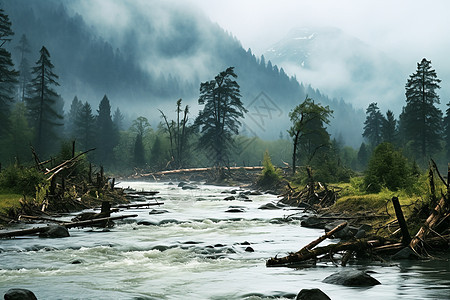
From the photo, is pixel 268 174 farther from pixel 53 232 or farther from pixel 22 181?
pixel 53 232

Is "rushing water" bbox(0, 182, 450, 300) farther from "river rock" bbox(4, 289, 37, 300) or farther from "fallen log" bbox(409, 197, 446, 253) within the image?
"river rock" bbox(4, 289, 37, 300)

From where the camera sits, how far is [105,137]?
96000mm

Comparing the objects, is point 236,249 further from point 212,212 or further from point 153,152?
point 153,152

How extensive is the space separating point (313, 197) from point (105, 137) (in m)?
81.5

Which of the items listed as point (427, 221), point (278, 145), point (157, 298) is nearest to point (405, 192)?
point (427, 221)

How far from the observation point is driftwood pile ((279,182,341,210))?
19.5 metres

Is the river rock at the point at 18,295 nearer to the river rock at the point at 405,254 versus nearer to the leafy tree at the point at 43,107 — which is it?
the river rock at the point at 405,254

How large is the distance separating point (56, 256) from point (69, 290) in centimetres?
324

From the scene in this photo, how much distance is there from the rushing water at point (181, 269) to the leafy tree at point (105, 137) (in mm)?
81097

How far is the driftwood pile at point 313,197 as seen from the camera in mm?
19453

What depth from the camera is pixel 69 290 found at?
282 inches

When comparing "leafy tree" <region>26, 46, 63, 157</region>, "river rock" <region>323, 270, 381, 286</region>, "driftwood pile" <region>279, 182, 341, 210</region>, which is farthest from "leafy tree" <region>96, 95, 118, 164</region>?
"river rock" <region>323, 270, 381, 286</region>

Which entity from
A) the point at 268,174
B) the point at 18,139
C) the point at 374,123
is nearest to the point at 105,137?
the point at 18,139

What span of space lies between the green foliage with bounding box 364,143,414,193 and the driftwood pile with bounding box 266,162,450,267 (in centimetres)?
742
